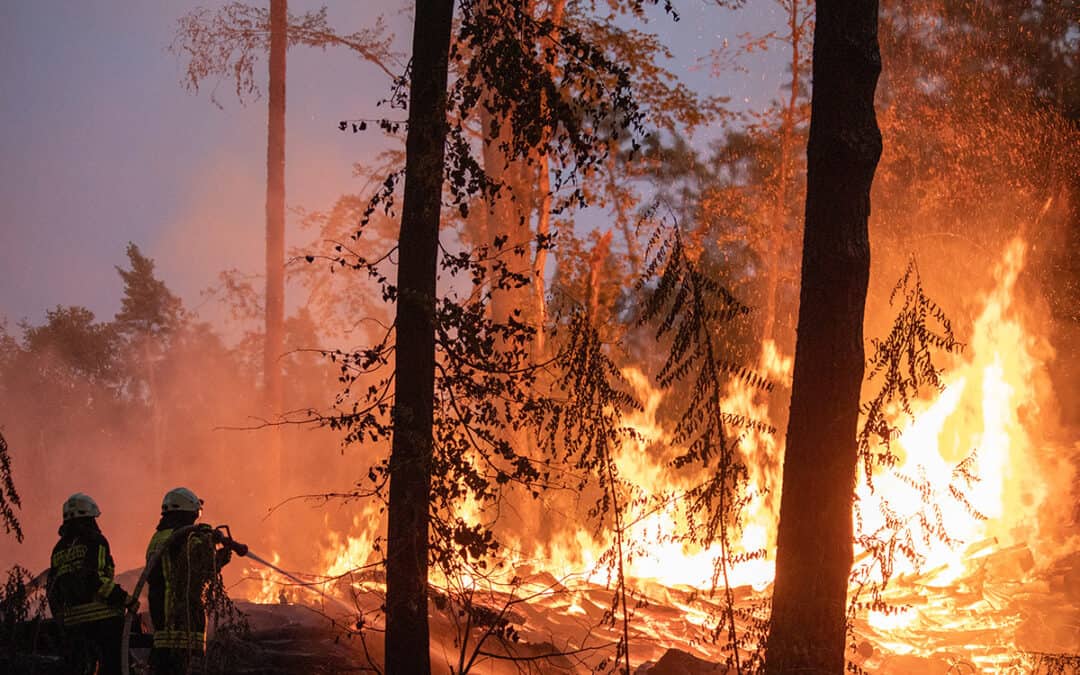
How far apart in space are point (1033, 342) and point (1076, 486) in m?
4.95

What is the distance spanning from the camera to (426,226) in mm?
7559

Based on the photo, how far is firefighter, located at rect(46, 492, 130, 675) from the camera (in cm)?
764

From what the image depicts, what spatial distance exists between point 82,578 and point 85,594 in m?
0.12

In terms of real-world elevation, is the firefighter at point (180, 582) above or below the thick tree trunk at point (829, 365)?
below

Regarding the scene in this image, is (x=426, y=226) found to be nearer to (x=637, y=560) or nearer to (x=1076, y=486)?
(x=637, y=560)

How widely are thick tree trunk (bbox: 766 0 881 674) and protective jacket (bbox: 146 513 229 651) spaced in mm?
3942

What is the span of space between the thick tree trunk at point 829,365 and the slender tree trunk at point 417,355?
8.26ft

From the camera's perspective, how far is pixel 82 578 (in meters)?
7.64

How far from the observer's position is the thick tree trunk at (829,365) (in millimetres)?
6781

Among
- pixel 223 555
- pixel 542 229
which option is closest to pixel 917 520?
pixel 542 229

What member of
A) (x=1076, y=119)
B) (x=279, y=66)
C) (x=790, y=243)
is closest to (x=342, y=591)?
(x=279, y=66)

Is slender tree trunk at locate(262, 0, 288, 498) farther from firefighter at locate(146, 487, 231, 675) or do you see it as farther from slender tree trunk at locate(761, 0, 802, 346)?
firefighter at locate(146, 487, 231, 675)

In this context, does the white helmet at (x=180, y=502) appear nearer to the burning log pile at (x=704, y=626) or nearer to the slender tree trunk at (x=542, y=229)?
the burning log pile at (x=704, y=626)

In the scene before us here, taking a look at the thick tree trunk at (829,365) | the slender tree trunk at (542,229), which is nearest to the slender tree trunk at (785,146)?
the slender tree trunk at (542,229)
